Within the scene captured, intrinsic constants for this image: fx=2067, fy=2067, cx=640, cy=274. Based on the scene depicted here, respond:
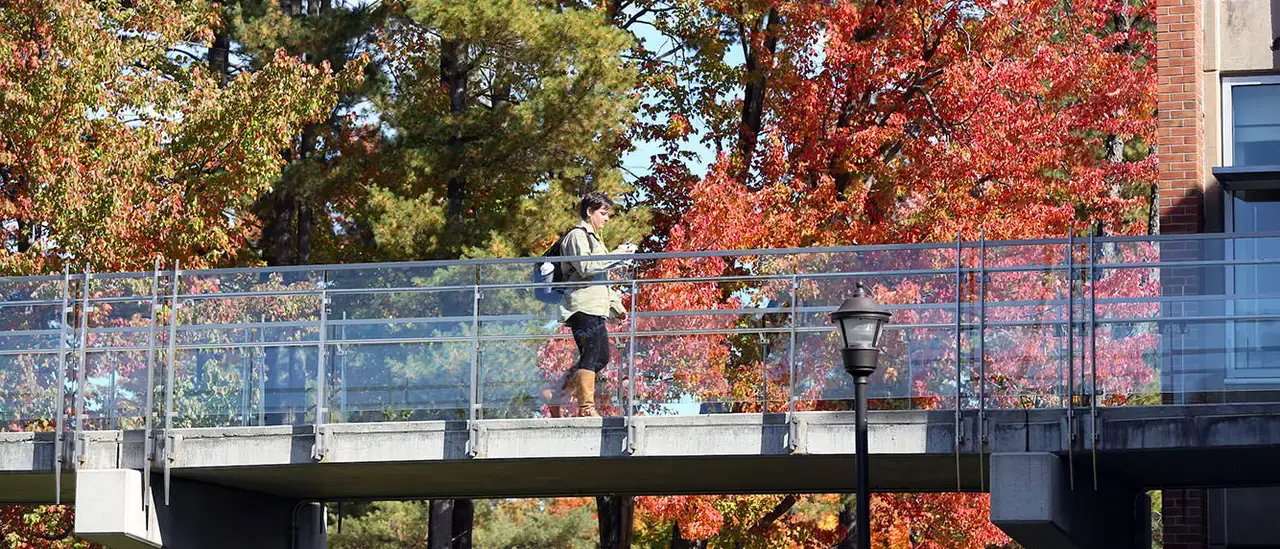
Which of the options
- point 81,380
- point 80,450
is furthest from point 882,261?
point 81,380

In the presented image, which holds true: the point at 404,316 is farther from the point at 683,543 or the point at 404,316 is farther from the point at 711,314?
the point at 683,543

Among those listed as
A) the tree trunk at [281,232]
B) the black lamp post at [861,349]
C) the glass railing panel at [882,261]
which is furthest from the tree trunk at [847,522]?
the black lamp post at [861,349]

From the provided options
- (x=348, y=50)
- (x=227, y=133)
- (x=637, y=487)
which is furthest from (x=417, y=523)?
(x=637, y=487)

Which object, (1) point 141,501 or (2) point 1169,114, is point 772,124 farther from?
(1) point 141,501

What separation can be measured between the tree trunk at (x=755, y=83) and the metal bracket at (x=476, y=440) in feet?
50.3

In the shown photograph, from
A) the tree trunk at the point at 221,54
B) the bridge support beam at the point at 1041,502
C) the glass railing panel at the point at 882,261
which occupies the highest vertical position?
the tree trunk at the point at 221,54

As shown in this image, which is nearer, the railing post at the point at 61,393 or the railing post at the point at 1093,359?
the railing post at the point at 1093,359

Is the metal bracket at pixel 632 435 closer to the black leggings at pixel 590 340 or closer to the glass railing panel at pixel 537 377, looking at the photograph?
the glass railing panel at pixel 537 377

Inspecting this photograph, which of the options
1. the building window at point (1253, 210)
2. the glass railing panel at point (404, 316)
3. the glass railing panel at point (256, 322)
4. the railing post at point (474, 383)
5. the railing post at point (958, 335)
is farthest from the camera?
A: the glass railing panel at point (256, 322)

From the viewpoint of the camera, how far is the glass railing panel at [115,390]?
61.7 feet

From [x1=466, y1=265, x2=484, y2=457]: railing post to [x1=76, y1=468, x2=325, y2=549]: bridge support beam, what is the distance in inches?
124

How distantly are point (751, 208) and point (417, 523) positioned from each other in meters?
14.2

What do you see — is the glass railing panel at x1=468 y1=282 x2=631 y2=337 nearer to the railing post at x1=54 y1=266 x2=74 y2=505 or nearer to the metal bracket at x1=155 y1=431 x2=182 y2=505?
the metal bracket at x1=155 y1=431 x2=182 y2=505

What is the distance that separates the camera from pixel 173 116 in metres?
25.9
